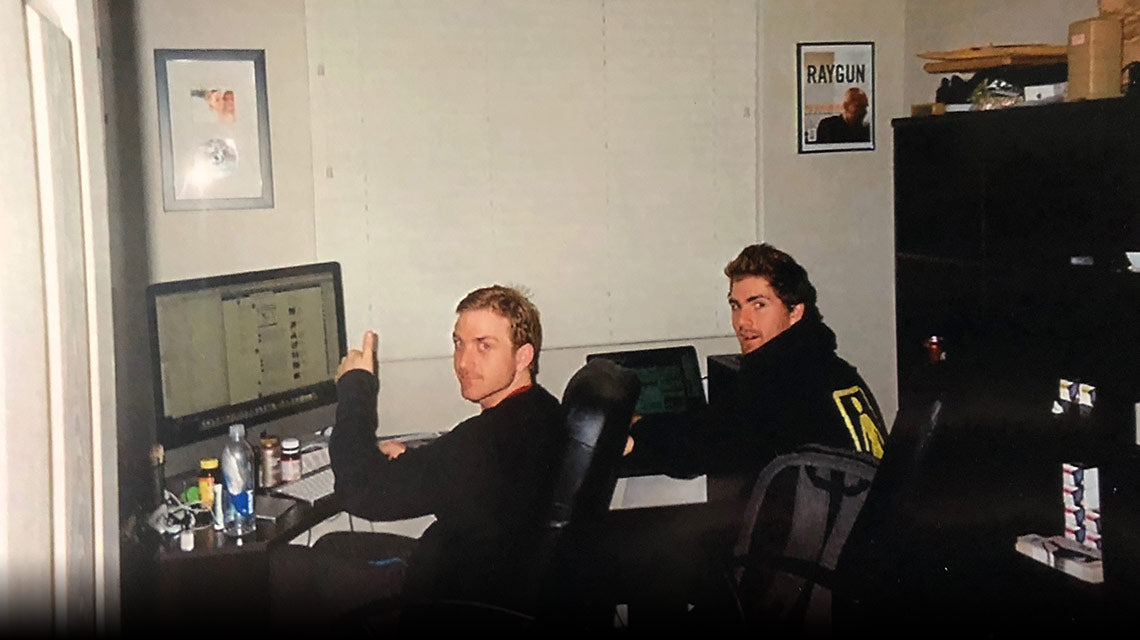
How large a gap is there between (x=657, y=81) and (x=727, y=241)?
0.61m

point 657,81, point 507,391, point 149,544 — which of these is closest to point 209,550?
point 149,544

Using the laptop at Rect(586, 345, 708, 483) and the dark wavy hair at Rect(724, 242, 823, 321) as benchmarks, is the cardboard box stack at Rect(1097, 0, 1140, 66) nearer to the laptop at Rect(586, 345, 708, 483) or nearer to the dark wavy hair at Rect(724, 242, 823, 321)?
the dark wavy hair at Rect(724, 242, 823, 321)

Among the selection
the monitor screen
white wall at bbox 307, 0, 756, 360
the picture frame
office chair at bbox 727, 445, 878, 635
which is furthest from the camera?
white wall at bbox 307, 0, 756, 360

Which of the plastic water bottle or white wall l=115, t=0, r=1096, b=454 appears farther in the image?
white wall l=115, t=0, r=1096, b=454

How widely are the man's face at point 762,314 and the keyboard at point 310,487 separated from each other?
1192mm

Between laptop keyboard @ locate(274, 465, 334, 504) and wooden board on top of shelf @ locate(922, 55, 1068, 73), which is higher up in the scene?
wooden board on top of shelf @ locate(922, 55, 1068, 73)

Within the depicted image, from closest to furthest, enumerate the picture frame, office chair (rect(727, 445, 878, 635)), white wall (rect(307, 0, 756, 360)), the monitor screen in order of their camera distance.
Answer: office chair (rect(727, 445, 878, 635))
the monitor screen
the picture frame
white wall (rect(307, 0, 756, 360))

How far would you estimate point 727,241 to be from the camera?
12.8 ft

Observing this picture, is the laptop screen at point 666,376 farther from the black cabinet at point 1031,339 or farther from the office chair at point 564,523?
the office chair at point 564,523

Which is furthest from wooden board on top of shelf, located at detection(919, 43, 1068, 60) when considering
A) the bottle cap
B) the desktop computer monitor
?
the bottle cap

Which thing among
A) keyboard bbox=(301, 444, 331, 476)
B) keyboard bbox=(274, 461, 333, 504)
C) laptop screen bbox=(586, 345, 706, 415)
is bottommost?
keyboard bbox=(274, 461, 333, 504)

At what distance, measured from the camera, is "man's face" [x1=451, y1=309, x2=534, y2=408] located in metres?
2.47

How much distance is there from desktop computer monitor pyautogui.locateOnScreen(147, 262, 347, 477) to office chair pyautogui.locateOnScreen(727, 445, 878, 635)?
4.35 ft

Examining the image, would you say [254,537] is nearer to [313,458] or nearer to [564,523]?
[313,458]
